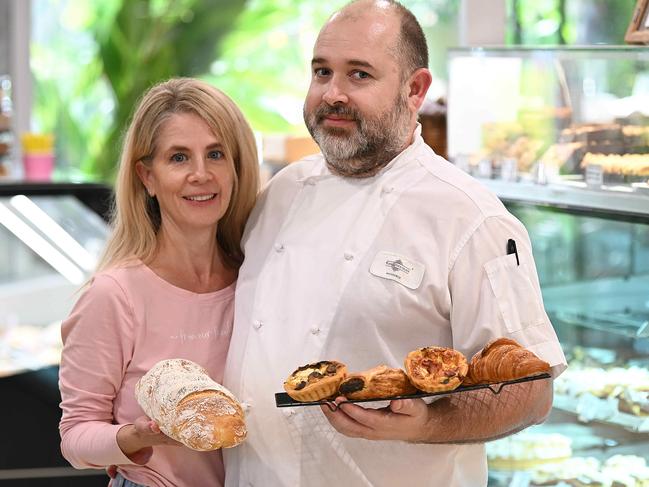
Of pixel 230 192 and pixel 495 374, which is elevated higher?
pixel 230 192

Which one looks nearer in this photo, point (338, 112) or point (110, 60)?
point (338, 112)

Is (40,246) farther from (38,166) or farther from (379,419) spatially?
(379,419)

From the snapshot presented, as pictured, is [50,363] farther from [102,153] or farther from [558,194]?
[102,153]

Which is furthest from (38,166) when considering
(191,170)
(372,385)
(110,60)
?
(372,385)

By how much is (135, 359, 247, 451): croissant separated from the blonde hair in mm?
384

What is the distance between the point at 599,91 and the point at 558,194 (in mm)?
308

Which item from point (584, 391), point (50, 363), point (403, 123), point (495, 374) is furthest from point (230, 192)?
point (50, 363)

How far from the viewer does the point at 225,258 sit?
2355 millimetres

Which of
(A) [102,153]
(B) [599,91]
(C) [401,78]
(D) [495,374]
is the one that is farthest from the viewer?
(A) [102,153]

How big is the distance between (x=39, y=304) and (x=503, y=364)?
2990mm

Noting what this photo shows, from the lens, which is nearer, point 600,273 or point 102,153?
point 600,273

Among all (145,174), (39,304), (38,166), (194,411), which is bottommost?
(39,304)

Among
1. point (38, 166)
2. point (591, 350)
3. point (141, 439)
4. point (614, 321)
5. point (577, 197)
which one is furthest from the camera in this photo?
point (38, 166)

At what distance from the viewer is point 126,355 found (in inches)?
82.9
